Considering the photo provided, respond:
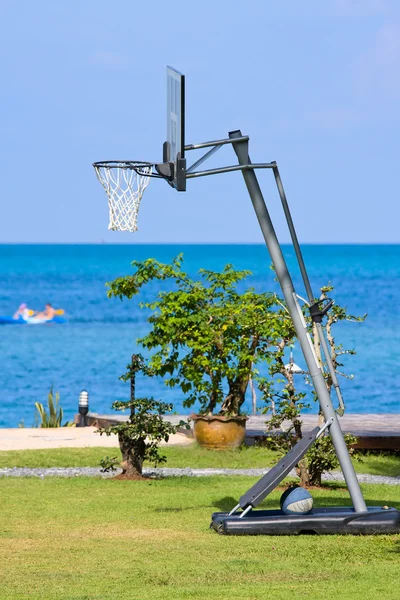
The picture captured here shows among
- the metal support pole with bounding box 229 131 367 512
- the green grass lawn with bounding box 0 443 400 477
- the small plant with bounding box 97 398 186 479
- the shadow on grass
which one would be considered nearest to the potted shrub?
the green grass lawn with bounding box 0 443 400 477

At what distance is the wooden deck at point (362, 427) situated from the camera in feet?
59.5

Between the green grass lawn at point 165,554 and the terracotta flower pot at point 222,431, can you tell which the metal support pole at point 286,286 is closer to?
the green grass lawn at point 165,554

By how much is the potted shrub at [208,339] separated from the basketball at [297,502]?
6.59m

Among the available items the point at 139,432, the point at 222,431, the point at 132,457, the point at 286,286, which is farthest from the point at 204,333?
the point at 286,286

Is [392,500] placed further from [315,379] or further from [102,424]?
[102,424]

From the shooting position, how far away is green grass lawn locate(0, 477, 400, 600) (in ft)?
28.6

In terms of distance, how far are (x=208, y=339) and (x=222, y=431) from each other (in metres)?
1.36

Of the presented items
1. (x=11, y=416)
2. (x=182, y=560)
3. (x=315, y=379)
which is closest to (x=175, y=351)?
(x=315, y=379)

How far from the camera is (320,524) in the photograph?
35.7 ft

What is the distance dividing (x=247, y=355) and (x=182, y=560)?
819cm

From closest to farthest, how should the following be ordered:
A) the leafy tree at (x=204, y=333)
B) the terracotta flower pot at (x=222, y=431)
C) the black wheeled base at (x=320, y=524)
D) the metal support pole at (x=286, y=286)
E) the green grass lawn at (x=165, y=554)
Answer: the green grass lawn at (x=165, y=554)
the black wheeled base at (x=320, y=524)
the metal support pole at (x=286, y=286)
the terracotta flower pot at (x=222, y=431)
the leafy tree at (x=204, y=333)

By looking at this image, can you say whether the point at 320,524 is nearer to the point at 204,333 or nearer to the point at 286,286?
the point at 286,286
